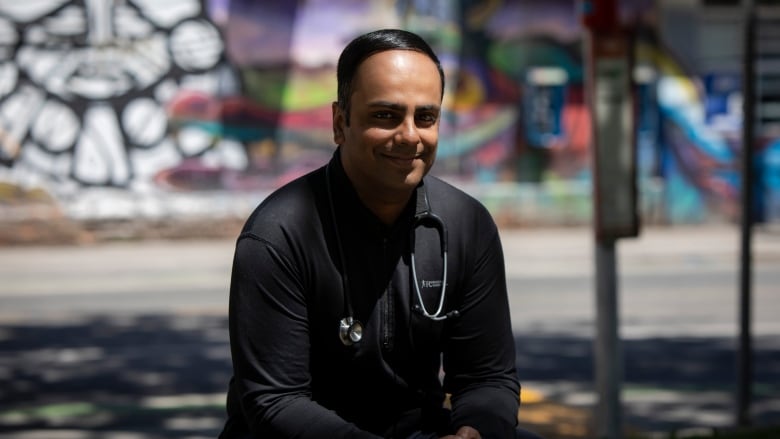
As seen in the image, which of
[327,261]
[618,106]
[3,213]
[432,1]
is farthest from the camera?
[432,1]

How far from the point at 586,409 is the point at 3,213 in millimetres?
13768

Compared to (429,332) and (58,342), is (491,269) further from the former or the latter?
(58,342)

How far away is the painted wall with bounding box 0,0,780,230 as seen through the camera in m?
19.4

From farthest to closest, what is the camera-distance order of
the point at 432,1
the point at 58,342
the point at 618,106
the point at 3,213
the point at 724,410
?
the point at 432,1, the point at 3,213, the point at 58,342, the point at 724,410, the point at 618,106

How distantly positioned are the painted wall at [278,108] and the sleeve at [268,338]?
16.8m

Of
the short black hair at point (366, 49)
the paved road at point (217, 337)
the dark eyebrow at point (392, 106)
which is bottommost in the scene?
the paved road at point (217, 337)

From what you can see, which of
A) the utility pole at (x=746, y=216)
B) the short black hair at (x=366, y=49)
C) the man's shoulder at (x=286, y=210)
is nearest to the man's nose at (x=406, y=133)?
the short black hair at (x=366, y=49)

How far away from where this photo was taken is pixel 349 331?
9.25ft

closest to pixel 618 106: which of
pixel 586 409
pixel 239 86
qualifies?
pixel 586 409

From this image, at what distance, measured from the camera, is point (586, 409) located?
7.15 metres

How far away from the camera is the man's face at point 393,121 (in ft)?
9.29

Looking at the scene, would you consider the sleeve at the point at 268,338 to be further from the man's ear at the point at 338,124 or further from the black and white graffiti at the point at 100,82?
the black and white graffiti at the point at 100,82

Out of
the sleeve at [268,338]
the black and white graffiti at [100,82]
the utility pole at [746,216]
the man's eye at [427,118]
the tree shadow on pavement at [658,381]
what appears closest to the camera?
the sleeve at [268,338]

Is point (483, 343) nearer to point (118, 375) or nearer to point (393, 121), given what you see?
point (393, 121)
